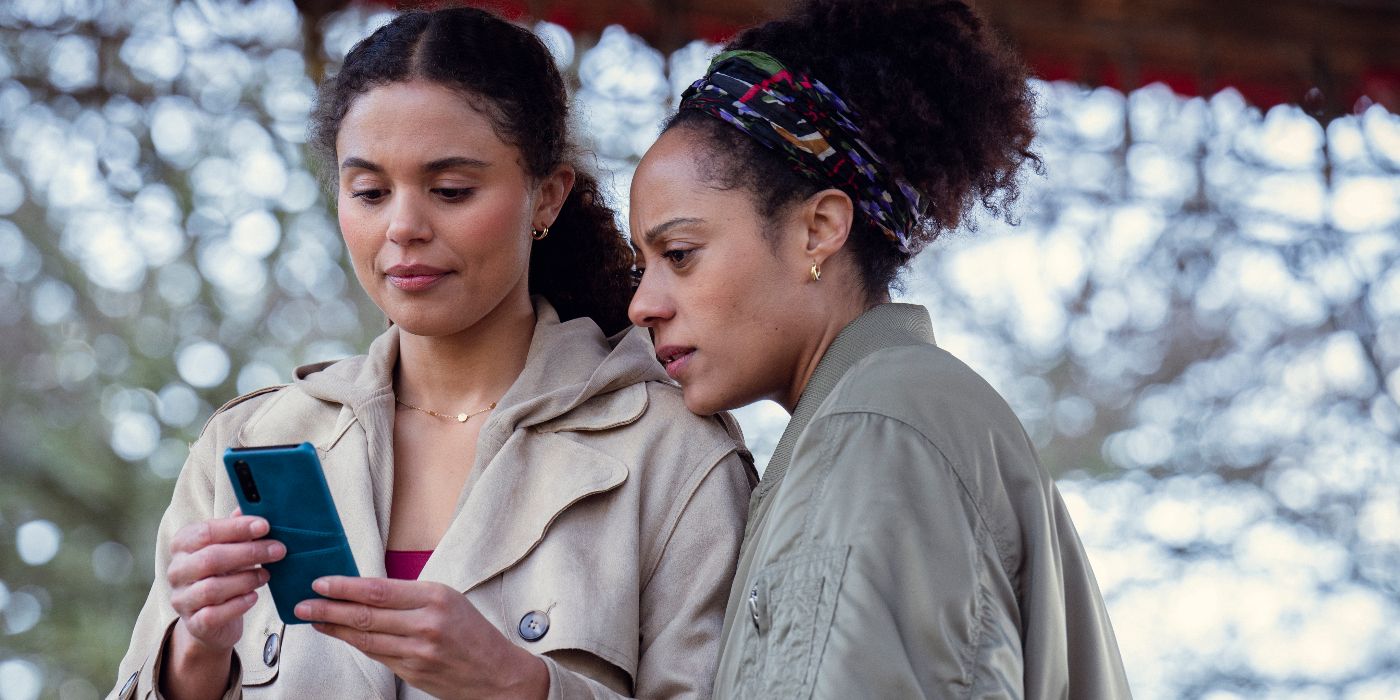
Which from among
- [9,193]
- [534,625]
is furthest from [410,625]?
[9,193]

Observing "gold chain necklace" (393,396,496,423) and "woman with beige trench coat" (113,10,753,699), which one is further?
"gold chain necklace" (393,396,496,423)

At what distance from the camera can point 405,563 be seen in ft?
6.91

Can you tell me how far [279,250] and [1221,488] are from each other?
10.1 ft

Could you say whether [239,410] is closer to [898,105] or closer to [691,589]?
[691,589]

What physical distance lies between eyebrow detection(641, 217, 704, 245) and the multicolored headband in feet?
0.44

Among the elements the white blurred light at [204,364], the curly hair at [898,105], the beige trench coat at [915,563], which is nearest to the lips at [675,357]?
the curly hair at [898,105]

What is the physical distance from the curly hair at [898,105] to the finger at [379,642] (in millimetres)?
715

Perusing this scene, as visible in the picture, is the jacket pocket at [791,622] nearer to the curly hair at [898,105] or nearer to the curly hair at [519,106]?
the curly hair at [898,105]

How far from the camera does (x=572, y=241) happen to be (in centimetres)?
245

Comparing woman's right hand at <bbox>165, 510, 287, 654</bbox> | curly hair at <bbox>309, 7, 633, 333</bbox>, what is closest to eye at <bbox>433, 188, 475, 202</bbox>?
curly hair at <bbox>309, 7, 633, 333</bbox>

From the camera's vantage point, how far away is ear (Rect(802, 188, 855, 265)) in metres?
1.95

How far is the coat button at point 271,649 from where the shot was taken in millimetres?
2012

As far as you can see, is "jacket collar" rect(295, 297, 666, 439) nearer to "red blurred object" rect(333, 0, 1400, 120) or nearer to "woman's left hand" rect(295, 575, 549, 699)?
"woman's left hand" rect(295, 575, 549, 699)

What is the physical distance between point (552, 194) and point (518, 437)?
0.40 metres
